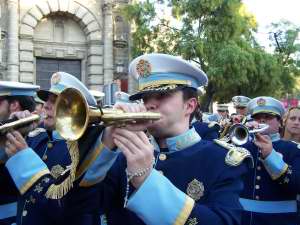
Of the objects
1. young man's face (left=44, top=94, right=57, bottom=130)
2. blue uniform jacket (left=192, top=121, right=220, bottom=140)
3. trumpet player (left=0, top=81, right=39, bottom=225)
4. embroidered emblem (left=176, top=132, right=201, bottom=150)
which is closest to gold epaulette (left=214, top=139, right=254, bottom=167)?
embroidered emblem (left=176, top=132, right=201, bottom=150)

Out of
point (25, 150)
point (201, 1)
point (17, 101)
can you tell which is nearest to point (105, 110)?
point (25, 150)

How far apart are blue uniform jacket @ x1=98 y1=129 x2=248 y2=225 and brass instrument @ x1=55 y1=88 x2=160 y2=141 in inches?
11.3

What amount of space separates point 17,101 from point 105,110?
2157 mm

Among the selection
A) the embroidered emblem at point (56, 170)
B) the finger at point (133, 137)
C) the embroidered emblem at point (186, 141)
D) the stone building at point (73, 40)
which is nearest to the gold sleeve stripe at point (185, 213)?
the finger at point (133, 137)

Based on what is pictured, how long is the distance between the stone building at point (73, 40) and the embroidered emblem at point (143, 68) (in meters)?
16.0

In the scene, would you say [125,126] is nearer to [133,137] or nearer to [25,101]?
[133,137]

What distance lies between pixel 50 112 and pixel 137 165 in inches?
91.7

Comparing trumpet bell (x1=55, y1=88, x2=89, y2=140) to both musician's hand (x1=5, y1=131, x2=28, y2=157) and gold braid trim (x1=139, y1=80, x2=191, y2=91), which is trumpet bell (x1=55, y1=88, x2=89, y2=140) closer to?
gold braid trim (x1=139, y1=80, x2=191, y2=91)

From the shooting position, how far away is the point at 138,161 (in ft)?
7.30

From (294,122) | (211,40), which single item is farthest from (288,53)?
(294,122)

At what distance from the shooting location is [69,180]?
8.41 feet

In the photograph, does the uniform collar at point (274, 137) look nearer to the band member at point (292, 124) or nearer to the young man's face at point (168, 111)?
the band member at point (292, 124)

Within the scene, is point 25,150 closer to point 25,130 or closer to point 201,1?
point 25,130

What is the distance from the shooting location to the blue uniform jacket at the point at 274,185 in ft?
15.5
